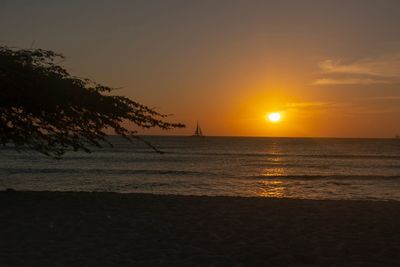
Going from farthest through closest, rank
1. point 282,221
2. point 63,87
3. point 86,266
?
point 63,87 → point 282,221 → point 86,266

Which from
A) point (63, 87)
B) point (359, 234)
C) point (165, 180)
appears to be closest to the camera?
point (359, 234)

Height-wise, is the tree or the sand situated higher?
the tree

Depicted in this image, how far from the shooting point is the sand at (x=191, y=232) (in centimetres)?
769

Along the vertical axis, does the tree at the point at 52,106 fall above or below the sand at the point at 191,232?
above

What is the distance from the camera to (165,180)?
31.2 m

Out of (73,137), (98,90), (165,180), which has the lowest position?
(165,180)

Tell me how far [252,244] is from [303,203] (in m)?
5.71

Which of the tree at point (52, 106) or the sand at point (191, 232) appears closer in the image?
the sand at point (191, 232)

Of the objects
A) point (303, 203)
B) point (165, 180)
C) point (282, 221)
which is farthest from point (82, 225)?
point (165, 180)

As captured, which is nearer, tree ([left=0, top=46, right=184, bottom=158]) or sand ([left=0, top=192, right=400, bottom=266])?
sand ([left=0, top=192, right=400, bottom=266])

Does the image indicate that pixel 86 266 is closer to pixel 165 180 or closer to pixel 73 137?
pixel 73 137

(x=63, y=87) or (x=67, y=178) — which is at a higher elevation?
(x=63, y=87)

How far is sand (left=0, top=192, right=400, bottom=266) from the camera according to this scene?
7.69 metres

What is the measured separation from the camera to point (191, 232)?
962cm
